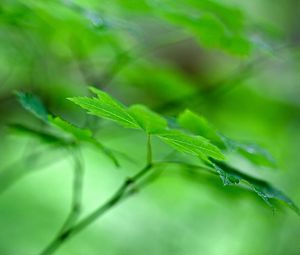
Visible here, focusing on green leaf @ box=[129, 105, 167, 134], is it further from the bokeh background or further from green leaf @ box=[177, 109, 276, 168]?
the bokeh background

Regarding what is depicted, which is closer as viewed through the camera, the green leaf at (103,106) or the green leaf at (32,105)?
the green leaf at (103,106)

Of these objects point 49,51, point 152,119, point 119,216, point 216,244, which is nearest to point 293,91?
point 216,244

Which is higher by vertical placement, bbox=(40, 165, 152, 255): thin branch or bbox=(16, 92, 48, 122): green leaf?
bbox=(16, 92, 48, 122): green leaf

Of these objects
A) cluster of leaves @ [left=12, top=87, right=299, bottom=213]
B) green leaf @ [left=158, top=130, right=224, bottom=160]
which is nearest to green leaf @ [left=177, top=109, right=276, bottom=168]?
cluster of leaves @ [left=12, top=87, right=299, bottom=213]

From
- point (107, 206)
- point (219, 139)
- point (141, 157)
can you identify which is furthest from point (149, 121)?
point (141, 157)

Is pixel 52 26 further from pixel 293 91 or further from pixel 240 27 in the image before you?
pixel 293 91

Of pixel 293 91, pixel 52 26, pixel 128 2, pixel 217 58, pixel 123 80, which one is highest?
pixel 128 2

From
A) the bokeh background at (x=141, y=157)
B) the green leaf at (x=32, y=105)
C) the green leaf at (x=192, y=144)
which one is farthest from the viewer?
the bokeh background at (x=141, y=157)

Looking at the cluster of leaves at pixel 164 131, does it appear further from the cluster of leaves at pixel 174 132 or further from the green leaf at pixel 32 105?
the green leaf at pixel 32 105

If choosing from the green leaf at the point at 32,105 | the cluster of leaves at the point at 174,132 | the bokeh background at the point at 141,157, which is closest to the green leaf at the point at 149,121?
the cluster of leaves at the point at 174,132
